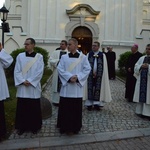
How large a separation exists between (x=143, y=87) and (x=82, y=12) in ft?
47.6

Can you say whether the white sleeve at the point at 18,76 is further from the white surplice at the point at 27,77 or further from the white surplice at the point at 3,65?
the white surplice at the point at 3,65

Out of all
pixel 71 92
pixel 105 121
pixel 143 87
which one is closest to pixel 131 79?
pixel 143 87

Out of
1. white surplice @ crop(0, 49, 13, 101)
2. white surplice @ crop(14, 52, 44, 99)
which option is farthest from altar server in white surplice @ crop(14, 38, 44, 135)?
white surplice @ crop(0, 49, 13, 101)

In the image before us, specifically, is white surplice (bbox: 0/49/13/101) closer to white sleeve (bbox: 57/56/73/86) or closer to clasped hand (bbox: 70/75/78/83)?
white sleeve (bbox: 57/56/73/86)

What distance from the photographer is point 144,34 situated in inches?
822

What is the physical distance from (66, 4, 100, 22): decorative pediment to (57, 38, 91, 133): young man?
15376 millimetres

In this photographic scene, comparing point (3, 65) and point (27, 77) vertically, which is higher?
point (3, 65)

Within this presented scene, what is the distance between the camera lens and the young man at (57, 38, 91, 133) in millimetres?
5691

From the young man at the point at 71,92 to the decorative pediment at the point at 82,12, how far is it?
15.4 metres

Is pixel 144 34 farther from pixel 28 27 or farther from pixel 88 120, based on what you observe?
pixel 88 120

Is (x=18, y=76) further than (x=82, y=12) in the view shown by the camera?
No

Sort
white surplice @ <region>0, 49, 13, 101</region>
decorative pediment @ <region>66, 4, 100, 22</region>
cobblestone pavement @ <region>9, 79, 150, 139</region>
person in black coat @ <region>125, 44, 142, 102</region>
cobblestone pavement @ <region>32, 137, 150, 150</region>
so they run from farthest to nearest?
decorative pediment @ <region>66, 4, 100, 22</region> < person in black coat @ <region>125, 44, 142, 102</region> < cobblestone pavement @ <region>9, 79, 150, 139</region> < white surplice @ <region>0, 49, 13, 101</region> < cobblestone pavement @ <region>32, 137, 150, 150</region>

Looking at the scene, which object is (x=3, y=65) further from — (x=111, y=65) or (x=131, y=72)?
(x=111, y=65)

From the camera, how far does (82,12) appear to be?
20766 mm
